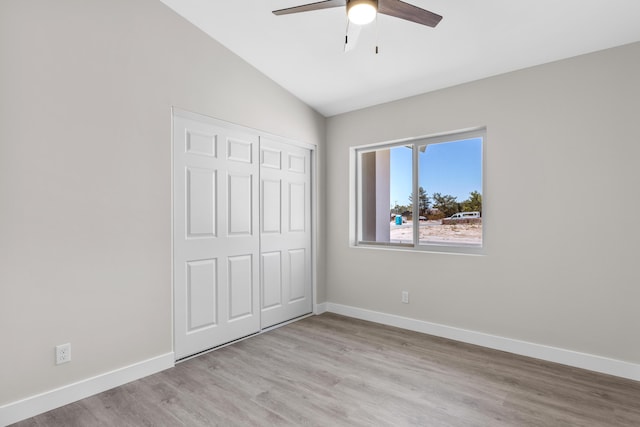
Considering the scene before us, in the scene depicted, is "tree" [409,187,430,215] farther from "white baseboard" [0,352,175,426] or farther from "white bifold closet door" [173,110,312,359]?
"white baseboard" [0,352,175,426]

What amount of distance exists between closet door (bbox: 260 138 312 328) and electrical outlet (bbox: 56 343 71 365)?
1698mm

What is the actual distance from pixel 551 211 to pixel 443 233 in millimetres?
973

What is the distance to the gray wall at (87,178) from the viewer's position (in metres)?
1.99

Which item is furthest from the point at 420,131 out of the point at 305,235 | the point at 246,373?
the point at 246,373

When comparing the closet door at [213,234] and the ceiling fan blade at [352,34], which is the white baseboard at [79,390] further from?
the ceiling fan blade at [352,34]

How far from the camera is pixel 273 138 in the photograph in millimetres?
3639

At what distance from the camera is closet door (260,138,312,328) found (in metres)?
3.57

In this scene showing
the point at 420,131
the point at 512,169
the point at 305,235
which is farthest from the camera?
the point at 305,235

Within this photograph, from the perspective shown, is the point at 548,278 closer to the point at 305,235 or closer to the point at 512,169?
the point at 512,169

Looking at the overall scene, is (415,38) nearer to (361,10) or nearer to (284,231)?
(361,10)

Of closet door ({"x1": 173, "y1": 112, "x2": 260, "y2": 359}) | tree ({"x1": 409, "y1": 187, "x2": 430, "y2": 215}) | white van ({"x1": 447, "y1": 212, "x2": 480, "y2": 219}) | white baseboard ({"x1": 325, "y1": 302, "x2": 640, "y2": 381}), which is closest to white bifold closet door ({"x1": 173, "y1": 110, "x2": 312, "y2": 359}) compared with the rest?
closet door ({"x1": 173, "y1": 112, "x2": 260, "y2": 359})

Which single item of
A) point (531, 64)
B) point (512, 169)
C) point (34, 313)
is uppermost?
point (531, 64)

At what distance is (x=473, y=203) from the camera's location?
3.28 metres

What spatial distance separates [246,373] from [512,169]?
2.82 m
